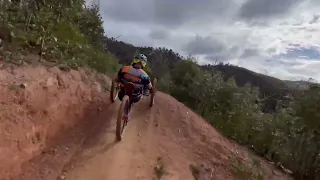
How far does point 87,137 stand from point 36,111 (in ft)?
5.02

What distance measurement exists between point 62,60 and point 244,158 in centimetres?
563

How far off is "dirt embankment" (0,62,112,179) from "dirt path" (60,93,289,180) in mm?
596

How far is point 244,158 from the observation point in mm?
9805

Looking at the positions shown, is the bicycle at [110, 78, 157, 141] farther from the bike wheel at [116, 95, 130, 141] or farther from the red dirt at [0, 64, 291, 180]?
the red dirt at [0, 64, 291, 180]

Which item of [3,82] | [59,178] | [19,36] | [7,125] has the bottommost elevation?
[59,178]

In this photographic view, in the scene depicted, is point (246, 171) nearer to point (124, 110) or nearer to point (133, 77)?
point (124, 110)

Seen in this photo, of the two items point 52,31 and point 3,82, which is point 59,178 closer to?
point 3,82

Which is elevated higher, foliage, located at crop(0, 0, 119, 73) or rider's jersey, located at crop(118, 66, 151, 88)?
foliage, located at crop(0, 0, 119, 73)

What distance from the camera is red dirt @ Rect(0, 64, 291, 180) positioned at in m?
6.44

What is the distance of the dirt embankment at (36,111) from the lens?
20.2 feet

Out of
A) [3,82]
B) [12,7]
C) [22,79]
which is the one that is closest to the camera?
[3,82]

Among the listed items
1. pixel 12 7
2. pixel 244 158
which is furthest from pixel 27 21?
pixel 244 158

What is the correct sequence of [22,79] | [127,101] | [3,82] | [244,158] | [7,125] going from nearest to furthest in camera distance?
[7,125] → [3,82] → [22,79] → [127,101] → [244,158]

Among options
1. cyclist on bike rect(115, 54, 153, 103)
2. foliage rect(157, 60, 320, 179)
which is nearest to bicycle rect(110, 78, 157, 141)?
cyclist on bike rect(115, 54, 153, 103)
